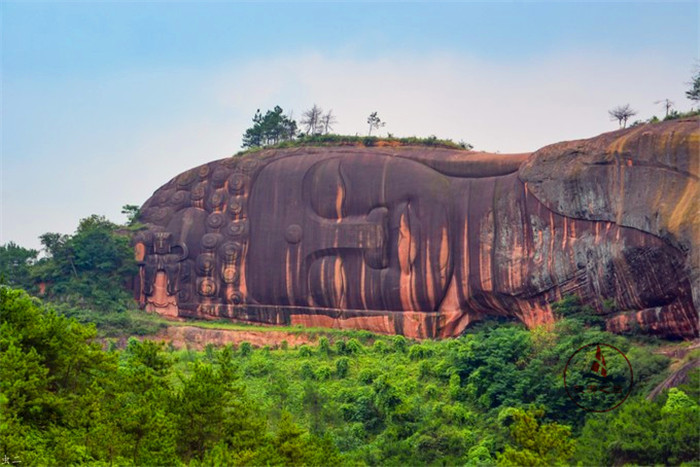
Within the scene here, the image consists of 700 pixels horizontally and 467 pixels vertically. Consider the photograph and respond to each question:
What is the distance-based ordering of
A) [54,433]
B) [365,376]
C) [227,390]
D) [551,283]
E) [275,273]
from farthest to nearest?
[275,273] < [551,283] < [365,376] < [227,390] < [54,433]

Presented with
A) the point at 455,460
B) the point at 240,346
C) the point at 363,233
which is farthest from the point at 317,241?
the point at 455,460

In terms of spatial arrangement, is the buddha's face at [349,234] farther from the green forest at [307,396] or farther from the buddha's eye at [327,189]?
the green forest at [307,396]

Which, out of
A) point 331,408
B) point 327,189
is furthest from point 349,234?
point 331,408

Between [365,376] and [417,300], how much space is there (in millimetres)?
4651

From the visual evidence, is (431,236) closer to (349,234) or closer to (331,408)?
(349,234)

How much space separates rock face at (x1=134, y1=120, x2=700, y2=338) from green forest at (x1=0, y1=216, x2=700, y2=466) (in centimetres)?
79

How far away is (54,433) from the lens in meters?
16.3

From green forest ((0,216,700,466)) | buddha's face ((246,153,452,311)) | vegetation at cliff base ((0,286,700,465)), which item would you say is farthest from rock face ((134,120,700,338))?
vegetation at cliff base ((0,286,700,465))

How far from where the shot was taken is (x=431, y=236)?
29453 millimetres

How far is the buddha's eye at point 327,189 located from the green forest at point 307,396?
348cm

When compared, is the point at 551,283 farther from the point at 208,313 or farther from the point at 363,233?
the point at 208,313

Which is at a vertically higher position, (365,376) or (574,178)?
(574,178)

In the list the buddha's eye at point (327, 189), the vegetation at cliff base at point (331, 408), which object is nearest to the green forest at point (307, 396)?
the vegetation at cliff base at point (331, 408)

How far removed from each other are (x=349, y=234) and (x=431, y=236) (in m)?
2.19
